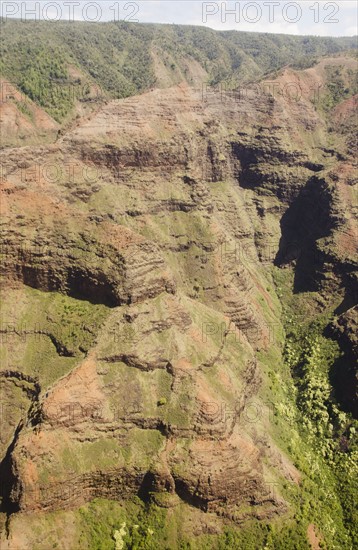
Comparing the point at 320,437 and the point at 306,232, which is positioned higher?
the point at 306,232

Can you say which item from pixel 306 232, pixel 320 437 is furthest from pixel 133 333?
pixel 306 232

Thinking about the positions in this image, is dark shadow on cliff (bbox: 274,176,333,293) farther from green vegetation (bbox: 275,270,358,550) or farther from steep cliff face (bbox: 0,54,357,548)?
green vegetation (bbox: 275,270,358,550)

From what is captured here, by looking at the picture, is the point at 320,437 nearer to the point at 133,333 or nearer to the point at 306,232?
the point at 133,333

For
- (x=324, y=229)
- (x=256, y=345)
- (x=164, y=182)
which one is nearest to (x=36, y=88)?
(x=164, y=182)

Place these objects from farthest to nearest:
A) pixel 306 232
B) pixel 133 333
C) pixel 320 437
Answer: pixel 306 232 → pixel 320 437 → pixel 133 333

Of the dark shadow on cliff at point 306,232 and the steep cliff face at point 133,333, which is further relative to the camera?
the dark shadow on cliff at point 306,232

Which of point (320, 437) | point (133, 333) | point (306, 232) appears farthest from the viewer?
point (306, 232)

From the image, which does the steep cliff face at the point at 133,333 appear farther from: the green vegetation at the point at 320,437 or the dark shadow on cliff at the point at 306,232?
the dark shadow on cliff at the point at 306,232

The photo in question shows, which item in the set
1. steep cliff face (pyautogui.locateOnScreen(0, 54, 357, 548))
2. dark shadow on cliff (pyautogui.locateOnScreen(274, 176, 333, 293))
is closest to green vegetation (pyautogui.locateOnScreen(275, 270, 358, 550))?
steep cliff face (pyautogui.locateOnScreen(0, 54, 357, 548))

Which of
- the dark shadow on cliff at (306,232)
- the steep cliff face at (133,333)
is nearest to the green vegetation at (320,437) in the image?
the steep cliff face at (133,333)
